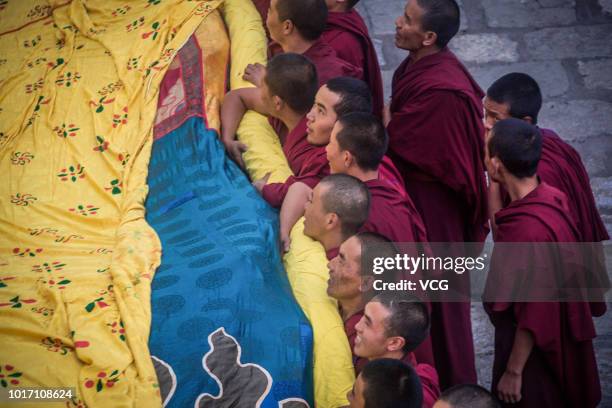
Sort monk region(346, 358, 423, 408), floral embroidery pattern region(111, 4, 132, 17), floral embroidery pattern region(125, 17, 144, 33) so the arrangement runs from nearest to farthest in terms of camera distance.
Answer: monk region(346, 358, 423, 408)
floral embroidery pattern region(125, 17, 144, 33)
floral embroidery pattern region(111, 4, 132, 17)

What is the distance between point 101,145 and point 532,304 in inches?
89.6

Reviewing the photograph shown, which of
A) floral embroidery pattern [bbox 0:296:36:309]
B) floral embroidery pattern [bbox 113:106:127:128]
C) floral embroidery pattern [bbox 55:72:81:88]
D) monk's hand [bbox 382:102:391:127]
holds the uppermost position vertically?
floral embroidery pattern [bbox 55:72:81:88]

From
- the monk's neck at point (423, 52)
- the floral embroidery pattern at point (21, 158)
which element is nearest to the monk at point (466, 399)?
the monk's neck at point (423, 52)

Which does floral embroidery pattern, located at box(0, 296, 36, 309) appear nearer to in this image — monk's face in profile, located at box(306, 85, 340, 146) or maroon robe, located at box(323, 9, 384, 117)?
monk's face in profile, located at box(306, 85, 340, 146)

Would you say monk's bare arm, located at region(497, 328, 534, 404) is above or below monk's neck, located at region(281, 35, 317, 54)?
below

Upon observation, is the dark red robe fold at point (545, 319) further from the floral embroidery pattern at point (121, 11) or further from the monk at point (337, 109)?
the floral embroidery pattern at point (121, 11)

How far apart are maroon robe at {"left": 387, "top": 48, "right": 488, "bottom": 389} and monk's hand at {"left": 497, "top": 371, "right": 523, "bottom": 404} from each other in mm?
603

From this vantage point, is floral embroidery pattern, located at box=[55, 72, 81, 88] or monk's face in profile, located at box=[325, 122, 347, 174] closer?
monk's face in profile, located at box=[325, 122, 347, 174]

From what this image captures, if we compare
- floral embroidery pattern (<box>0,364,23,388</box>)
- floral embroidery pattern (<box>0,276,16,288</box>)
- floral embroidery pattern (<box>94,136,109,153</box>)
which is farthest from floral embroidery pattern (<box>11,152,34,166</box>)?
floral embroidery pattern (<box>0,364,23,388</box>)

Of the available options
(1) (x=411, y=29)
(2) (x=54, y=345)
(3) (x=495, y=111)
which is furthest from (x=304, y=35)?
(2) (x=54, y=345)

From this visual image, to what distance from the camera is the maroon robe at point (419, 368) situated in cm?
311

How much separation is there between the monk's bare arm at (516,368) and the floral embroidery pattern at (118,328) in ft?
4.91

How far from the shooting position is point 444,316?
429 centimetres

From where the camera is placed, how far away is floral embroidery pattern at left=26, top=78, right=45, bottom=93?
16.2 feet
